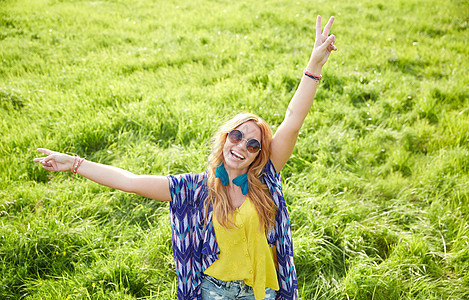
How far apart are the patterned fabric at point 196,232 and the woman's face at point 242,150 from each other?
0.61 feet

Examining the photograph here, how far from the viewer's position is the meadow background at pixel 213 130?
2.95m

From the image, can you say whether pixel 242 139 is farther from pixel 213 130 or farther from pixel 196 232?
pixel 213 130

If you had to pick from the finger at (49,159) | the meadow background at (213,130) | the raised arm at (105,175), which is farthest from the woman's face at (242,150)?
the meadow background at (213,130)

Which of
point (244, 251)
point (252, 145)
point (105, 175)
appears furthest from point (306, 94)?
point (105, 175)

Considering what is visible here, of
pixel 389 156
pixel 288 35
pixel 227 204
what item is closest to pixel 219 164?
pixel 227 204

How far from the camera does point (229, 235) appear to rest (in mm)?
2232

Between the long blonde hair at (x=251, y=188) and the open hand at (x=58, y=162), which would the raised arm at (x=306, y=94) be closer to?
the long blonde hair at (x=251, y=188)

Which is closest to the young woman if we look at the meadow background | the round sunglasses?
the round sunglasses

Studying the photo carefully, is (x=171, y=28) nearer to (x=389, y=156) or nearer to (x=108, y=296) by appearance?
(x=389, y=156)

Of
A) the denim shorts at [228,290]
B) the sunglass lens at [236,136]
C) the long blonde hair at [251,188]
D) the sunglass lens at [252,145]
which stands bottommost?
the denim shorts at [228,290]

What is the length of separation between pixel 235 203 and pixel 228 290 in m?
0.56

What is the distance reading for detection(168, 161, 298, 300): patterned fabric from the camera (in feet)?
7.63

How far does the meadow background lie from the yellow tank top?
0.79m

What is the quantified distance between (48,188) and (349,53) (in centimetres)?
501
